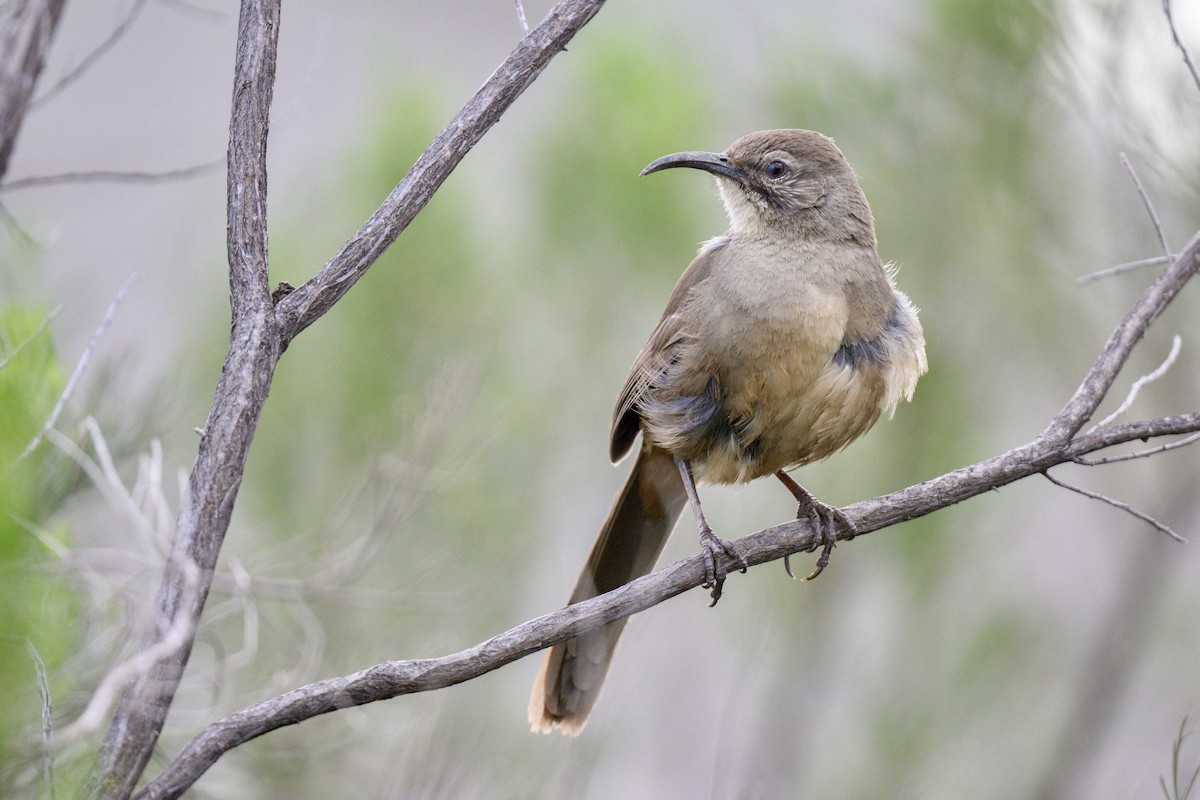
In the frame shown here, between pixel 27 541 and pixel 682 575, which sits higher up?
pixel 682 575

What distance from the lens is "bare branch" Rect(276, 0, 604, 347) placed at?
2143mm

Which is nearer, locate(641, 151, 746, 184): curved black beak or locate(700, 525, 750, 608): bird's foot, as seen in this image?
locate(700, 525, 750, 608): bird's foot

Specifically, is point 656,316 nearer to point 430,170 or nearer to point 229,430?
point 430,170

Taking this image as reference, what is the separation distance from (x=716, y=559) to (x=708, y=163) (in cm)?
138

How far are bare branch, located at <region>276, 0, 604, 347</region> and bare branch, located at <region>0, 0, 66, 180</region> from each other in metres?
0.51

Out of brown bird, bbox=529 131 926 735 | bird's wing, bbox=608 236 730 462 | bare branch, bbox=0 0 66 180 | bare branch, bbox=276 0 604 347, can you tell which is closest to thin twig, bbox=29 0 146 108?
bare branch, bbox=0 0 66 180

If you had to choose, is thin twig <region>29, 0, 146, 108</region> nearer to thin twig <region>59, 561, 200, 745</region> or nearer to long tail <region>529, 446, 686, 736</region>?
thin twig <region>59, 561, 200, 745</region>

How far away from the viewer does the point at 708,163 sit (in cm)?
379

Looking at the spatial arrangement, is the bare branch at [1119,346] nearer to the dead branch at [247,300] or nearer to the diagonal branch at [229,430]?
the dead branch at [247,300]

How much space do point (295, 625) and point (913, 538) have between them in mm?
2538

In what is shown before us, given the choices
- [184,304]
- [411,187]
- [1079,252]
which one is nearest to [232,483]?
[411,187]

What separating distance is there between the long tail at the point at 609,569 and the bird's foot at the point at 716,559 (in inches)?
20.6

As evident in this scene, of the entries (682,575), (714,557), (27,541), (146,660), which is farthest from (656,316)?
(146,660)

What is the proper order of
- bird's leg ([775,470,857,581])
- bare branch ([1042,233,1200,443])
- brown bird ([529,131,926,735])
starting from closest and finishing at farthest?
bare branch ([1042,233,1200,443])
bird's leg ([775,470,857,581])
brown bird ([529,131,926,735])
